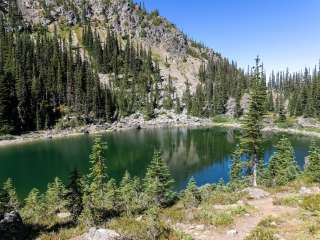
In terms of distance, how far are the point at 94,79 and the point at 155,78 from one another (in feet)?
167

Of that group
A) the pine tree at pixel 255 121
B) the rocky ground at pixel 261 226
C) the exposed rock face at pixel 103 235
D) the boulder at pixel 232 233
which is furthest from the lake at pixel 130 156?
the exposed rock face at pixel 103 235

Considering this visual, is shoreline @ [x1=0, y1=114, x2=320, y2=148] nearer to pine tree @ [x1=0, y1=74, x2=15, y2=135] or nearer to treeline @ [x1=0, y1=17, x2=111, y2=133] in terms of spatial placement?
pine tree @ [x1=0, y1=74, x2=15, y2=135]

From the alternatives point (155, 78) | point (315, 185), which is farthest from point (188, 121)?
point (315, 185)

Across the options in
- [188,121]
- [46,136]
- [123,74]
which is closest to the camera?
[46,136]

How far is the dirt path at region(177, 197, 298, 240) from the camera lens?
16.7 meters

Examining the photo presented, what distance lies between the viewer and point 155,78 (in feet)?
654

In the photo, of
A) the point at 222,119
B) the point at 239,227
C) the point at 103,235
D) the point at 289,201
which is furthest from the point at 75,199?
the point at 222,119

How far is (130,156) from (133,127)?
2535 inches

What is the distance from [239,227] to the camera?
18016 mm

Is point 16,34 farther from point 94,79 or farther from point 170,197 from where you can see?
point 170,197

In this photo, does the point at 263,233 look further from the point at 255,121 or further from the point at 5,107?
the point at 5,107

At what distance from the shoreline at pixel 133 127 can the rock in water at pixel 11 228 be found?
3752 inches

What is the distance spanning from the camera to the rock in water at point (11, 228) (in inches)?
722

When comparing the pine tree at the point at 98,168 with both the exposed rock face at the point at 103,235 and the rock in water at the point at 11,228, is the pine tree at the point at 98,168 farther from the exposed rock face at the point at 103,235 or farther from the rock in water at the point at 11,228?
the exposed rock face at the point at 103,235
